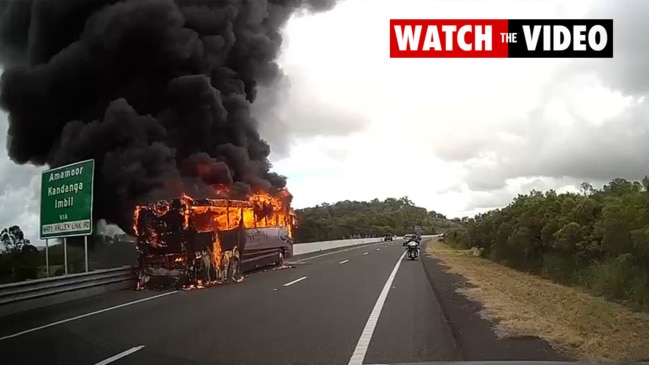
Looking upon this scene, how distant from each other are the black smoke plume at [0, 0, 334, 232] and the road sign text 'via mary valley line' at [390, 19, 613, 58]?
52.5ft

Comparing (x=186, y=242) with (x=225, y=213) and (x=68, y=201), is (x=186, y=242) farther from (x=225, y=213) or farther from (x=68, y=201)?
(x=68, y=201)

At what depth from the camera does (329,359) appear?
7.11 m

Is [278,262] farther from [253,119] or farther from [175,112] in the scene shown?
[175,112]

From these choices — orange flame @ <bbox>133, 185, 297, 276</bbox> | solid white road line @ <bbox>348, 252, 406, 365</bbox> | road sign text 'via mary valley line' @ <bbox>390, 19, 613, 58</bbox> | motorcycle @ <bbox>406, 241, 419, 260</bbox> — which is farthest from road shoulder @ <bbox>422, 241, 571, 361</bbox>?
motorcycle @ <bbox>406, 241, 419, 260</bbox>

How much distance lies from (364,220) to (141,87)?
32166 mm

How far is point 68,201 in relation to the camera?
1669 cm

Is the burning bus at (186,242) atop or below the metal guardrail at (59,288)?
atop

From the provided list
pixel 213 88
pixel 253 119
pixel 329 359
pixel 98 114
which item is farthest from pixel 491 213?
pixel 329 359

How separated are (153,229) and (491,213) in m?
19.2

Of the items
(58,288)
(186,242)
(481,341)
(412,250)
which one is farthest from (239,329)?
(412,250)

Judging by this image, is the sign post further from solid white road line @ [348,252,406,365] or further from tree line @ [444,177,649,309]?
tree line @ [444,177,649,309]

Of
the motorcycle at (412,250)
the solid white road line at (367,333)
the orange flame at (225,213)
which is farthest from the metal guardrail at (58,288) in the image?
the motorcycle at (412,250)

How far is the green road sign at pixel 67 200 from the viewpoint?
16.2m

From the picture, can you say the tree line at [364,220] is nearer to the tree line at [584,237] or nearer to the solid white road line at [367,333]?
the tree line at [584,237]
